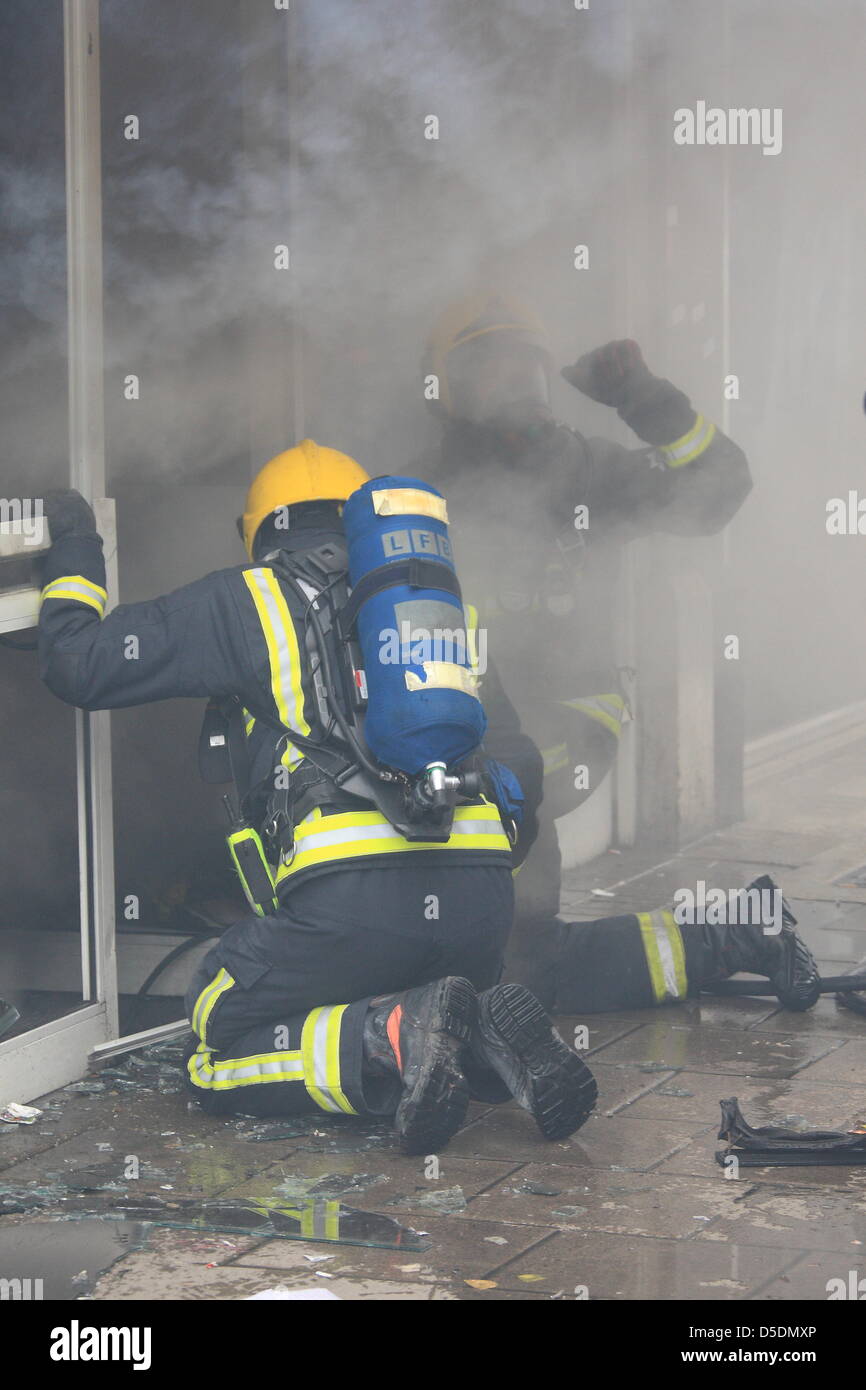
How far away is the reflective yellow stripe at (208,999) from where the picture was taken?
3707 millimetres

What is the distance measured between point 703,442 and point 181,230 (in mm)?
1505

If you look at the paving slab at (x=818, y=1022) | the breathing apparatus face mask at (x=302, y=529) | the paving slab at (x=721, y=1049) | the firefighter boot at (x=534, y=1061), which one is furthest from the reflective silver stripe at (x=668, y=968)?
the breathing apparatus face mask at (x=302, y=529)

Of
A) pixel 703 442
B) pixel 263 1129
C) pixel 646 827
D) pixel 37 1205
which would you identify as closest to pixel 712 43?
pixel 703 442

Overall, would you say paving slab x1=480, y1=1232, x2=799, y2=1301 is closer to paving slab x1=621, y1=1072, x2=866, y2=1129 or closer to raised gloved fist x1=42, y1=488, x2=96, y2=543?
paving slab x1=621, y1=1072, x2=866, y2=1129

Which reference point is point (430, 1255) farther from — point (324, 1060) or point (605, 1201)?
point (324, 1060)

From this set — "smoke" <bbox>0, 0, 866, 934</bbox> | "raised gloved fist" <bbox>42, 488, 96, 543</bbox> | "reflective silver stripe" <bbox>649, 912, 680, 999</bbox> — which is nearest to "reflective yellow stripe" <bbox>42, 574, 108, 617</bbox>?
"raised gloved fist" <bbox>42, 488, 96, 543</bbox>

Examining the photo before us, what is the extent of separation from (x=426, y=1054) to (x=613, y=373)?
6.78 ft

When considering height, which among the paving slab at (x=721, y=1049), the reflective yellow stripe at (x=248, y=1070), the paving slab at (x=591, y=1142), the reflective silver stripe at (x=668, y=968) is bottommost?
the paving slab at (x=591, y=1142)

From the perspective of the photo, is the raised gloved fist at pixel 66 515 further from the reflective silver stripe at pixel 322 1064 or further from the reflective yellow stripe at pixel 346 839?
the reflective silver stripe at pixel 322 1064

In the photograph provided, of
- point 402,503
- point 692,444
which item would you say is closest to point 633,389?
point 692,444

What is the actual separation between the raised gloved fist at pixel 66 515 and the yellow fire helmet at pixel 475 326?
1.25 m

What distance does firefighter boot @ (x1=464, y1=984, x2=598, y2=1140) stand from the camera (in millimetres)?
3426

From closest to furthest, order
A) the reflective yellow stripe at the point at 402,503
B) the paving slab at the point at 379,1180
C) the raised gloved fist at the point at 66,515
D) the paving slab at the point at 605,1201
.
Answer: the paving slab at the point at 605,1201 → the paving slab at the point at 379,1180 → the reflective yellow stripe at the point at 402,503 → the raised gloved fist at the point at 66,515

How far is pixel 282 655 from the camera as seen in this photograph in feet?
12.0
